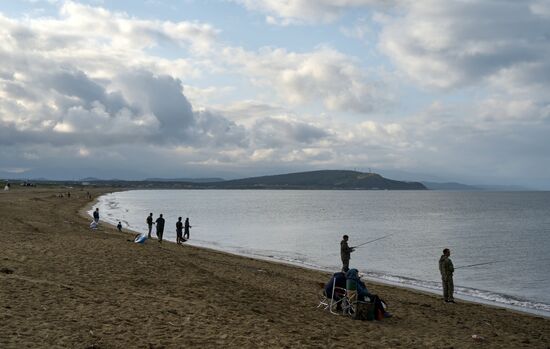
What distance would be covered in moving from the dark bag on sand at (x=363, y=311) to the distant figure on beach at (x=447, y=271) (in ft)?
14.2

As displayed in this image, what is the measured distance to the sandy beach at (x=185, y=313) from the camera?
9.59 meters

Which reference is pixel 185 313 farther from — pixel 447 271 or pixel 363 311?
pixel 447 271

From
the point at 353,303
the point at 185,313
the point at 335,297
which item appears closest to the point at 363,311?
the point at 353,303

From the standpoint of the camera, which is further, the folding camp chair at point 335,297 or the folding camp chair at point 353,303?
the folding camp chair at point 335,297

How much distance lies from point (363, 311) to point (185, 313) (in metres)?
5.03

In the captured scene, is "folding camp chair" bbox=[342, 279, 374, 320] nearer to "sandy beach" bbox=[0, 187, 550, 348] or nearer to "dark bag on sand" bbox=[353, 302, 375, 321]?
"dark bag on sand" bbox=[353, 302, 375, 321]

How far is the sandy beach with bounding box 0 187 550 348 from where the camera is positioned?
959 cm

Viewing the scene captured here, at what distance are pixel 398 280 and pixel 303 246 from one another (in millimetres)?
16597

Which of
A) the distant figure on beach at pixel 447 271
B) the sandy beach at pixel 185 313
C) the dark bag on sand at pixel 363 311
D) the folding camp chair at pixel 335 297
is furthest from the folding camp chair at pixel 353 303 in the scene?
the distant figure on beach at pixel 447 271

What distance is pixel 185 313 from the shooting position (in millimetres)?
11453

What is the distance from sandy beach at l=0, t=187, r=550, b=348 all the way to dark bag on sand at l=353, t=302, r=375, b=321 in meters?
0.26

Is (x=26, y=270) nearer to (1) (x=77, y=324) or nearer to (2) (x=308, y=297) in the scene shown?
(1) (x=77, y=324)

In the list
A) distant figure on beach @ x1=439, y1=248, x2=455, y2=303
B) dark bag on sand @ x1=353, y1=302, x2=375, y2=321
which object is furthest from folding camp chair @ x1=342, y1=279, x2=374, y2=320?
distant figure on beach @ x1=439, y1=248, x2=455, y2=303

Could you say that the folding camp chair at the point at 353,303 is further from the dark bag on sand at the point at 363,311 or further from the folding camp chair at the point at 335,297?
the folding camp chair at the point at 335,297
